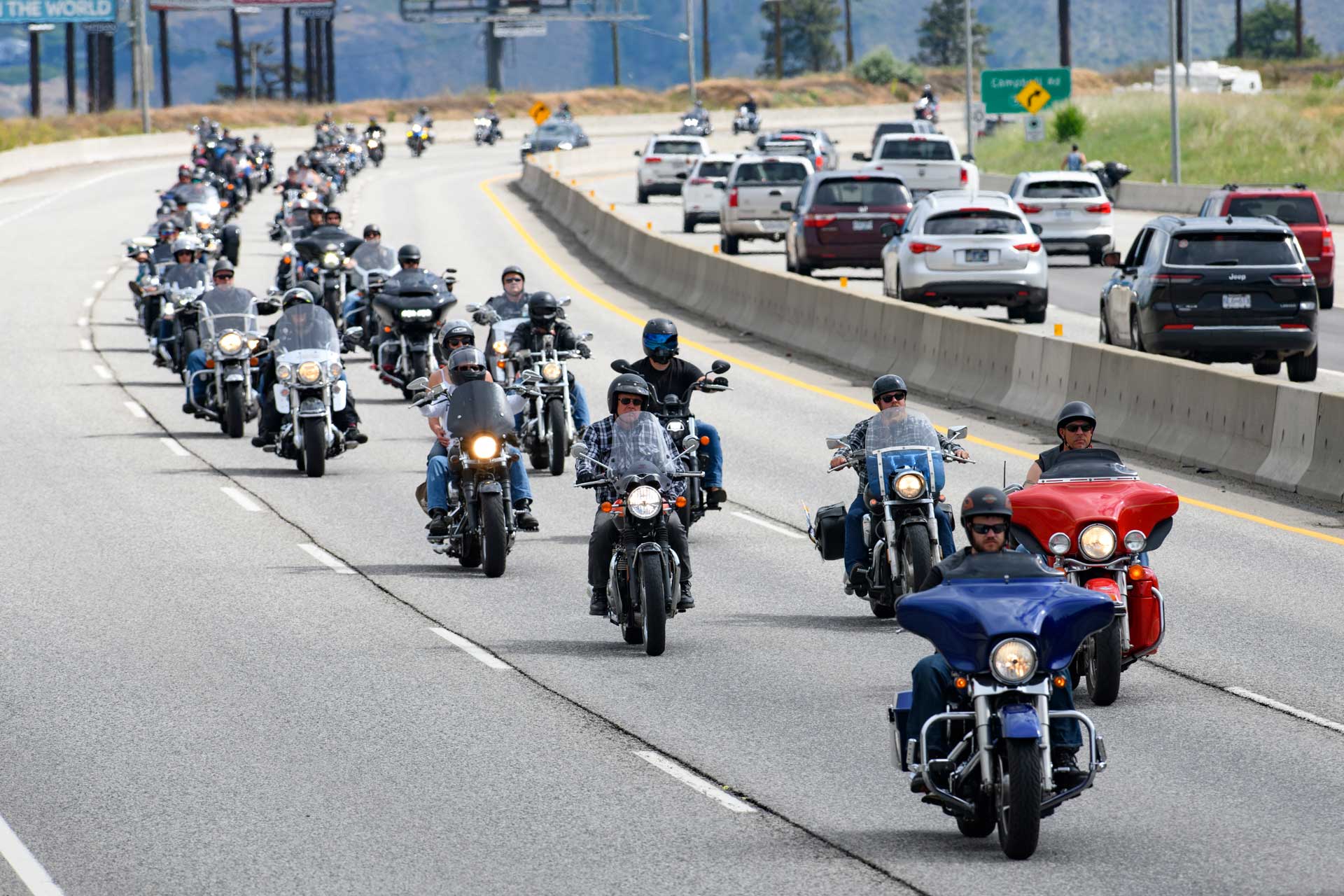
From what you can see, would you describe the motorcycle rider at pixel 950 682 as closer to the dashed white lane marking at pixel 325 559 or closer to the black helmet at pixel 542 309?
the dashed white lane marking at pixel 325 559

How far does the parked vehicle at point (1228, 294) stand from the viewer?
24109 mm

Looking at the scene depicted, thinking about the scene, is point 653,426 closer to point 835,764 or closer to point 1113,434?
point 835,764

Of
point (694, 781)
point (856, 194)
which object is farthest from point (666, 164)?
point (694, 781)

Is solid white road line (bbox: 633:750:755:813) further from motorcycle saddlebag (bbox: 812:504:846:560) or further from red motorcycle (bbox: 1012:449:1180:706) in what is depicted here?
motorcycle saddlebag (bbox: 812:504:846:560)

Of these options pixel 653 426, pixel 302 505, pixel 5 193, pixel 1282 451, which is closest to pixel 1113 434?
pixel 1282 451

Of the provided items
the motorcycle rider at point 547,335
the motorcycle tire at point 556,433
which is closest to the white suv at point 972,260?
the motorcycle rider at point 547,335

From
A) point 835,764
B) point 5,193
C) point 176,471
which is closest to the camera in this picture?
point 835,764

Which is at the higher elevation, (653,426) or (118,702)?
(653,426)

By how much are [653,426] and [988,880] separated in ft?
17.2

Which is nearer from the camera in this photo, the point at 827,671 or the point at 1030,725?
the point at 1030,725

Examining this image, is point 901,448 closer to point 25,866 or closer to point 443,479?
point 443,479

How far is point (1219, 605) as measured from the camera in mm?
14078

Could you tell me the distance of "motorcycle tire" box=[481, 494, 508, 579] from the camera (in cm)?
1518

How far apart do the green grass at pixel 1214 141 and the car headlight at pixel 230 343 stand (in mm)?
44347
